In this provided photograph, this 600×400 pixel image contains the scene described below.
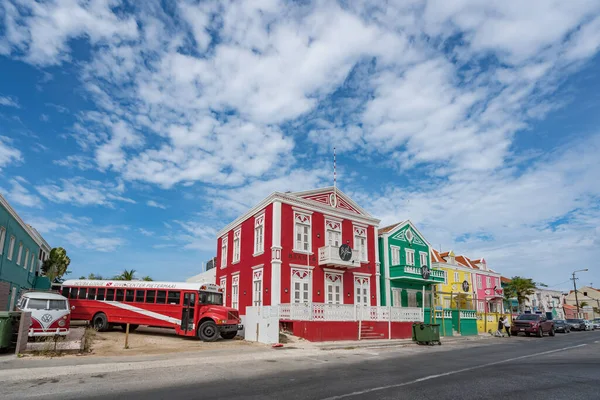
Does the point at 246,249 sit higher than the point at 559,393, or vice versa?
the point at 246,249

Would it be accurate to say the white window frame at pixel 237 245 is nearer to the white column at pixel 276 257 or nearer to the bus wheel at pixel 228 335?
the white column at pixel 276 257

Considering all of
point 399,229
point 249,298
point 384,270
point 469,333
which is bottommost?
point 469,333

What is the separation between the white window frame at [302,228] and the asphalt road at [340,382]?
12.0 m

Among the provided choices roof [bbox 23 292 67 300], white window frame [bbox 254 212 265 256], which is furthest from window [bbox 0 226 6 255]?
white window frame [bbox 254 212 265 256]

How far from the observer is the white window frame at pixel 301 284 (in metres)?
24.8

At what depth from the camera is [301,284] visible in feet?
82.7

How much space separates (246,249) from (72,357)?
612 inches

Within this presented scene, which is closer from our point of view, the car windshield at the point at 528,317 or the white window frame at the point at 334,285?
the white window frame at the point at 334,285

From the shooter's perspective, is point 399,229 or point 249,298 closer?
point 249,298

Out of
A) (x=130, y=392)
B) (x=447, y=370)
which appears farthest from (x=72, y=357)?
(x=447, y=370)

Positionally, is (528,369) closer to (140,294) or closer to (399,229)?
(140,294)

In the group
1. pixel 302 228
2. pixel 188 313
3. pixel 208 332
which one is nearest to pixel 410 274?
pixel 302 228

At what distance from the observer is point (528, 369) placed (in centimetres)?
1223

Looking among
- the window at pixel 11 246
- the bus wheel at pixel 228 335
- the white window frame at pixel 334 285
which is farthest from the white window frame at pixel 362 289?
the window at pixel 11 246
